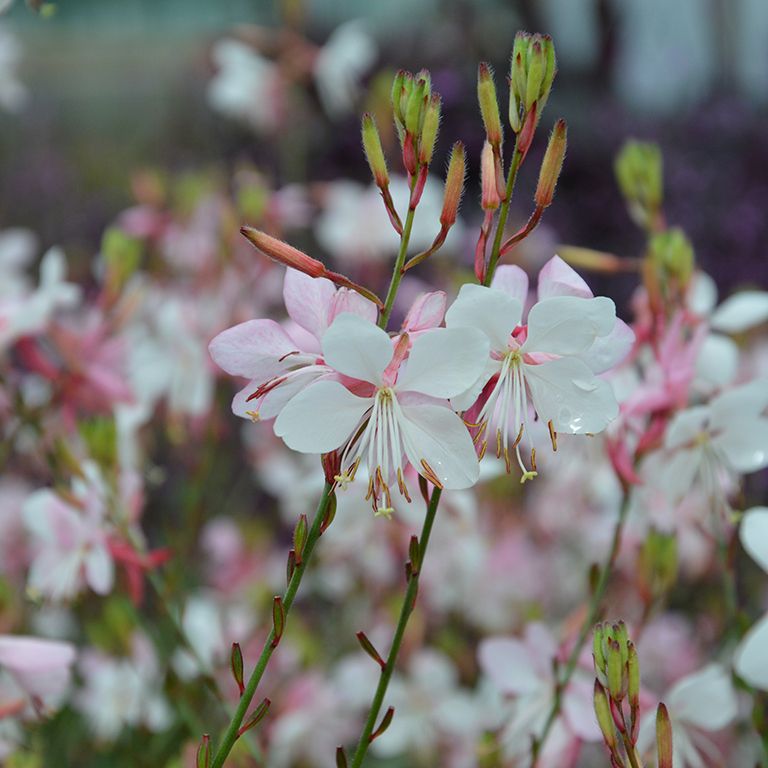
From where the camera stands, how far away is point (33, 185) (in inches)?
125

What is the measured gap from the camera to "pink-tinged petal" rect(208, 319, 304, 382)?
0.45m

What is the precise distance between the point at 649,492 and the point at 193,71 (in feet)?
13.1

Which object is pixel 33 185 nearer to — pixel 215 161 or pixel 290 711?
pixel 215 161

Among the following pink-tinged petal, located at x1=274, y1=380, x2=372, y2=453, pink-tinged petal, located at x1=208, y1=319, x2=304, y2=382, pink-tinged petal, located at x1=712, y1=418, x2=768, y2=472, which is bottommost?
pink-tinged petal, located at x1=712, y1=418, x2=768, y2=472

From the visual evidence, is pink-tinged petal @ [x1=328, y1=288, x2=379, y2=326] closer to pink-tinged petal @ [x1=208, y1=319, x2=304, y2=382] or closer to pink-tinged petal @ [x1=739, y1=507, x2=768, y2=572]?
pink-tinged petal @ [x1=208, y1=319, x2=304, y2=382]

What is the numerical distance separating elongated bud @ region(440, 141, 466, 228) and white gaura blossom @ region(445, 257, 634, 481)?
0.16 ft

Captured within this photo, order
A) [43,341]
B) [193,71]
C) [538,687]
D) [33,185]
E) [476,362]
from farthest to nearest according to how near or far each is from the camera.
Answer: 1. [193,71]
2. [33,185]
3. [43,341]
4. [538,687]
5. [476,362]

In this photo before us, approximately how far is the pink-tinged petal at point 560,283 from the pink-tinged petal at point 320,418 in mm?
138

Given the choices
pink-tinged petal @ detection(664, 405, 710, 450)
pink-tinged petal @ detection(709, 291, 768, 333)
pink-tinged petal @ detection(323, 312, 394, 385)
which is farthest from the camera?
pink-tinged petal @ detection(709, 291, 768, 333)

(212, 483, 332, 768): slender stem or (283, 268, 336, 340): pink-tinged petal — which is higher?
(283, 268, 336, 340): pink-tinged petal

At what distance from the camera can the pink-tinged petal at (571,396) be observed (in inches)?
17.2

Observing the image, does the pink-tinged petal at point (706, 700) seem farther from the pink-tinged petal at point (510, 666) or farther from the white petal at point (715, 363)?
the white petal at point (715, 363)

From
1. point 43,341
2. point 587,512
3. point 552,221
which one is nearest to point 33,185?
point 552,221

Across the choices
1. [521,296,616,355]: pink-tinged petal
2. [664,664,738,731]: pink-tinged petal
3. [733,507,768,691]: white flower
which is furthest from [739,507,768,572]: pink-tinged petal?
[521,296,616,355]: pink-tinged petal
